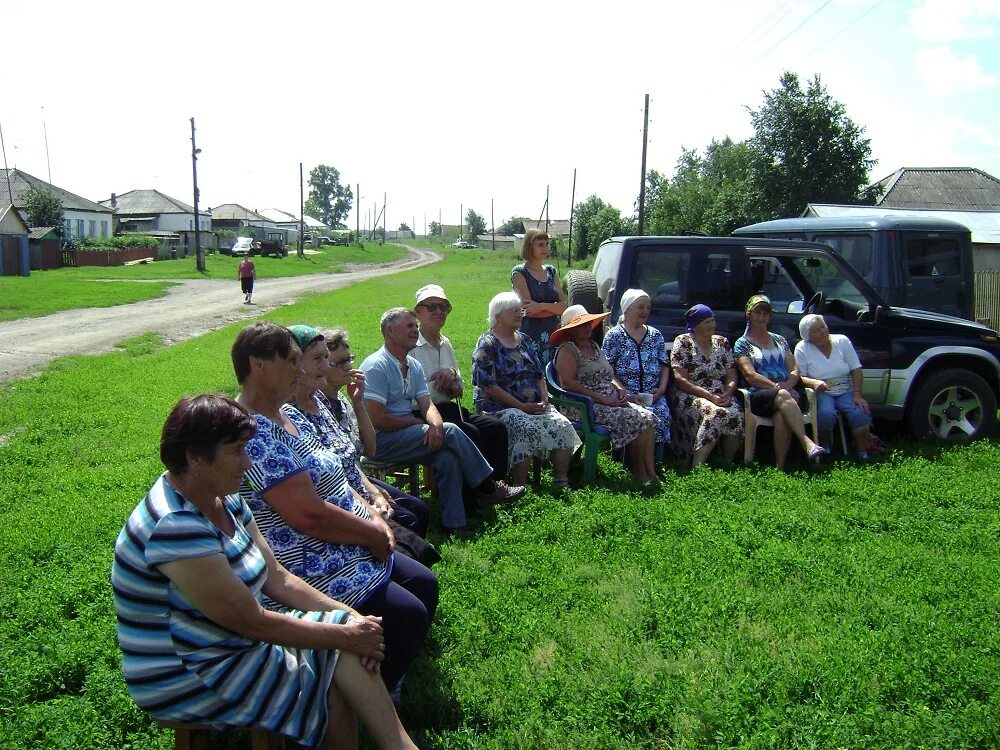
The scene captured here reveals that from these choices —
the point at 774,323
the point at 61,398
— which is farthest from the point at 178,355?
the point at 774,323

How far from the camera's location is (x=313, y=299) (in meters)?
26.9

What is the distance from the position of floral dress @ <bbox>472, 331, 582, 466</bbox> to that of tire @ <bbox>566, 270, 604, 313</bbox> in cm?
212

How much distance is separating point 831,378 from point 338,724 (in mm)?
5882

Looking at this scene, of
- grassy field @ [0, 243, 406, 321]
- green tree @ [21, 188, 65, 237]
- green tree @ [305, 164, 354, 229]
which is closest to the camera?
grassy field @ [0, 243, 406, 321]

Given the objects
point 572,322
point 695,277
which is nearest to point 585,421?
point 572,322

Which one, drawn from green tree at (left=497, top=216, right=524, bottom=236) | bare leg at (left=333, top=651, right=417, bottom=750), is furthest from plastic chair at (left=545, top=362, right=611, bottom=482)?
green tree at (left=497, top=216, right=524, bottom=236)

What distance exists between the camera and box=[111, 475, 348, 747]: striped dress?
240 cm

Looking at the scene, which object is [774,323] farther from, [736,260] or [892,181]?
[892,181]

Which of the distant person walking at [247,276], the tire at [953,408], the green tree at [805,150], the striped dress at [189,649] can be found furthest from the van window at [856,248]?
the green tree at [805,150]

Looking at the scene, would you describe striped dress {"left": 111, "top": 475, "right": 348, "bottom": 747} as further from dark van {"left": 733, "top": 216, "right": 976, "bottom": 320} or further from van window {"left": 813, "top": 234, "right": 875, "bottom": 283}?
van window {"left": 813, "top": 234, "right": 875, "bottom": 283}

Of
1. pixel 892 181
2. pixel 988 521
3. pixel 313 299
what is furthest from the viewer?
pixel 892 181

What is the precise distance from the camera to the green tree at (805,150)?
34.8 meters

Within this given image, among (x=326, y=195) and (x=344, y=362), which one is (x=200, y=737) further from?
(x=326, y=195)

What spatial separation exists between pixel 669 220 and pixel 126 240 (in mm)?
35273
